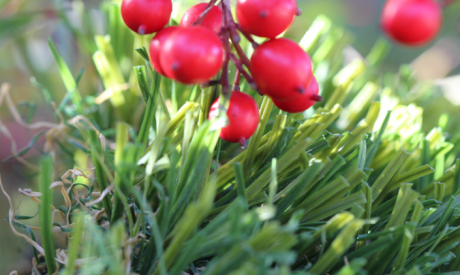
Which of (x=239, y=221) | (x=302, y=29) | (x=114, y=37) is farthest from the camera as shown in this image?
(x=302, y=29)

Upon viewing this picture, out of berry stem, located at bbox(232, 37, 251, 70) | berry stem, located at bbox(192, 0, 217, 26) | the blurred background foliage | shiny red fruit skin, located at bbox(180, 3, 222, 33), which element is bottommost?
the blurred background foliage

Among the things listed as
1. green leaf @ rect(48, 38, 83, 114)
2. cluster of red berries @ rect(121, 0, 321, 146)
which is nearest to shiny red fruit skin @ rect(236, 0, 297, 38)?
cluster of red berries @ rect(121, 0, 321, 146)

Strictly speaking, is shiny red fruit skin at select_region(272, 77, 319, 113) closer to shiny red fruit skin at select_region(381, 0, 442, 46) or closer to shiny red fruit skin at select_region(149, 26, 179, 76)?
shiny red fruit skin at select_region(149, 26, 179, 76)

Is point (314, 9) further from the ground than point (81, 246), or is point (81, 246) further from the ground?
point (81, 246)

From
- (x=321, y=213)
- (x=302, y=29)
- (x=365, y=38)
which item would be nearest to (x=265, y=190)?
(x=321, y=213)

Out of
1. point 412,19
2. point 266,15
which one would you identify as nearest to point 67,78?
point 266,15

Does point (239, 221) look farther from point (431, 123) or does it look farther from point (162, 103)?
point (431, 123)

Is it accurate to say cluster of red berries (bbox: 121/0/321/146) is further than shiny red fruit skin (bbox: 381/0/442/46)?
No
